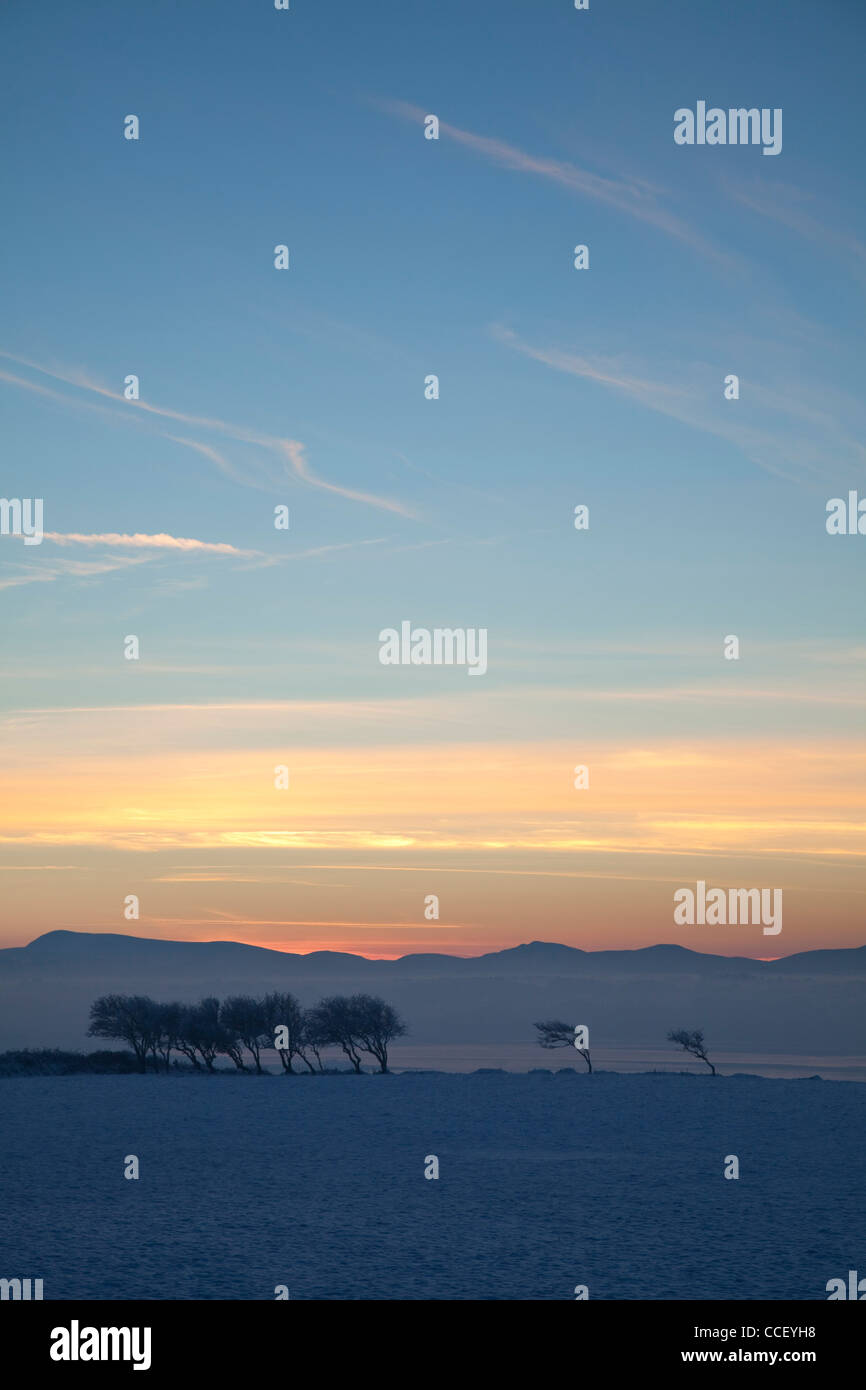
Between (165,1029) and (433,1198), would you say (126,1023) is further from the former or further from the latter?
(433,1198)

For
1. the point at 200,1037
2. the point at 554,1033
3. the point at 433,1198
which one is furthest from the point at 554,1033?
the point at 433,1198

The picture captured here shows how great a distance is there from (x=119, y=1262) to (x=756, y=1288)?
1151 cm

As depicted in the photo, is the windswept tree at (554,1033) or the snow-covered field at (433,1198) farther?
the windswept tree at (554,1033)

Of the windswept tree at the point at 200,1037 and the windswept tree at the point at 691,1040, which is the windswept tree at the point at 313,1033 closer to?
the windswept tree at the point at 200,1037

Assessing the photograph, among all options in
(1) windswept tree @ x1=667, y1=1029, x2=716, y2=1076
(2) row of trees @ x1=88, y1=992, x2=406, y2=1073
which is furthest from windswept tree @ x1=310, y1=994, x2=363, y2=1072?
(1) windswept tree @ x1=667, y1=1029, x2=716, y2=1076

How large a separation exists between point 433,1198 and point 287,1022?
5172 cm

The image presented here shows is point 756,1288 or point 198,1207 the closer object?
point 756,1288

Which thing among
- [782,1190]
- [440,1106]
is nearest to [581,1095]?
[440,1106]

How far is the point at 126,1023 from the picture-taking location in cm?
7456

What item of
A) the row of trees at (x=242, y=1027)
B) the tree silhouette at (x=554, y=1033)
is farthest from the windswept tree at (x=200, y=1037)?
the tree silhouette at (x=554, y=1033)

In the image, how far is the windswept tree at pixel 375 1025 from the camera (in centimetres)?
7931

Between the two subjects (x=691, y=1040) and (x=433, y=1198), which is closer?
(x=433, y=1198)

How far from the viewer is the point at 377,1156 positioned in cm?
3434
